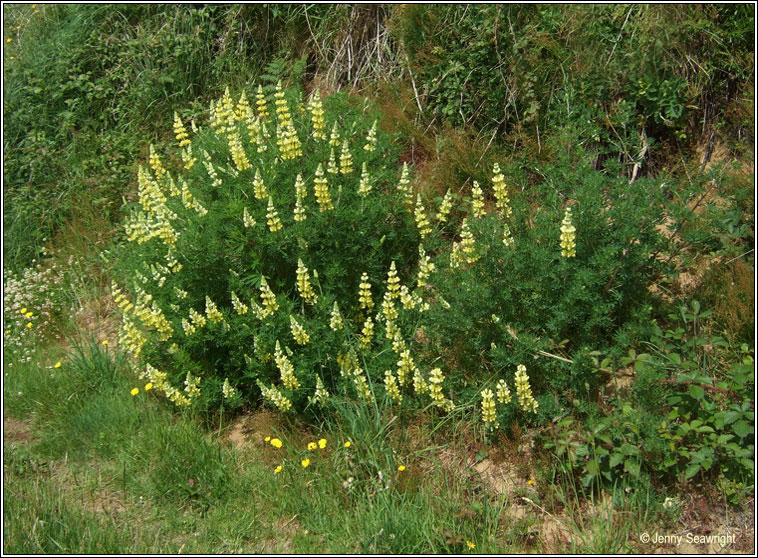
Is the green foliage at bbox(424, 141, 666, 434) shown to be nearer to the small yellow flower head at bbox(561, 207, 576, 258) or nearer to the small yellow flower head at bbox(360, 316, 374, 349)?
the small yellow flower head at bbox(561, 207, 576, 258)

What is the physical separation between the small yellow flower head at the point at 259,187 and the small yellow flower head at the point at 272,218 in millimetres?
79

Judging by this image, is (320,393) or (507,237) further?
(507,237)

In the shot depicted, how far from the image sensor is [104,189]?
6.72 m

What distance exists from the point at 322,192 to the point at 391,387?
4.19 ft

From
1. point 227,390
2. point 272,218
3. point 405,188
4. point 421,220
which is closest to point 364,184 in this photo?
point 405,188

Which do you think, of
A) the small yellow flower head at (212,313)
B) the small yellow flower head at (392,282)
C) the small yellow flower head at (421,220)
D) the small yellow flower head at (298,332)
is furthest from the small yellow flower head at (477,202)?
the small yellow flower head at (212,313)

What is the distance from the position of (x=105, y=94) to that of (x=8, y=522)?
4644 mm

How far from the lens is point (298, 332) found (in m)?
4.20

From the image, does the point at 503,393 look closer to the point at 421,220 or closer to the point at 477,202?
the point at 477,202

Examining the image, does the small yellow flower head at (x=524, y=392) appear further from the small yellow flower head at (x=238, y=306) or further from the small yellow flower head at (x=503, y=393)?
the small yellow flower head at (x=238, y=306)

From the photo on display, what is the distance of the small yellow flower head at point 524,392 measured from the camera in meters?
3.79

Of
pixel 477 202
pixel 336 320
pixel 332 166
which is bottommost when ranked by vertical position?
pixel 336 320

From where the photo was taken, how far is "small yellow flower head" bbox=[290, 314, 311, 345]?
4160 millimetres

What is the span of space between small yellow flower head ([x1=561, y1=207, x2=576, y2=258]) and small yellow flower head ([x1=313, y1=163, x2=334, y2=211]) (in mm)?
1452
